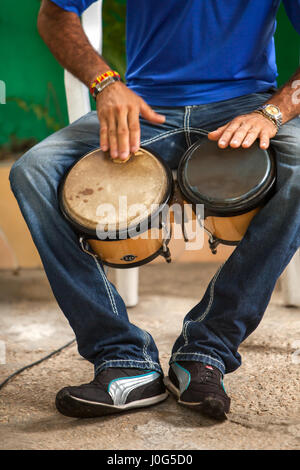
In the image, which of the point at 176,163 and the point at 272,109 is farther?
the point at 176,163

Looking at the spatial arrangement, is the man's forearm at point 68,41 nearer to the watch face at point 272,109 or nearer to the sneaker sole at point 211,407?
the watch face at point 272,109

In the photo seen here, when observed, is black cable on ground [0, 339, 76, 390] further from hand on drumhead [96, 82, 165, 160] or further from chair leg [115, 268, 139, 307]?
hand on drumhead [96, 82, 165, 160]

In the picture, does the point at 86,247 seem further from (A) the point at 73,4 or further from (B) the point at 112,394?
(A) the point at 73,4

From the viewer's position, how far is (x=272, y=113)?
4.77ft

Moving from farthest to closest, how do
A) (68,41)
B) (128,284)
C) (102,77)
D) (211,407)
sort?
(128,284) → (68,41) → (102,77) → (211,407)

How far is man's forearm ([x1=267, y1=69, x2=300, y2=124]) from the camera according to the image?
1.49 meters

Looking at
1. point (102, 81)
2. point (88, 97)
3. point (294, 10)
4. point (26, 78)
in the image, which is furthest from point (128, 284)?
point (26, 78)

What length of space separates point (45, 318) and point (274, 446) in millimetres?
1287

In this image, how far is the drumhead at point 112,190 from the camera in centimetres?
136

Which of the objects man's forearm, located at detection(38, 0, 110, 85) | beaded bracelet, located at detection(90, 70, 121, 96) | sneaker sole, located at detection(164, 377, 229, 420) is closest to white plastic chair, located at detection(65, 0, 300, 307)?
man's forearm, located at detection(38, 0, 110, 85)

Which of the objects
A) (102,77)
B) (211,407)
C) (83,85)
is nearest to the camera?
(211,407)

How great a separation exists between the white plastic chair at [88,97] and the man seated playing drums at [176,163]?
438 millimetres

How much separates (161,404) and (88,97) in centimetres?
122

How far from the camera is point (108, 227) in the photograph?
53.0 inches
